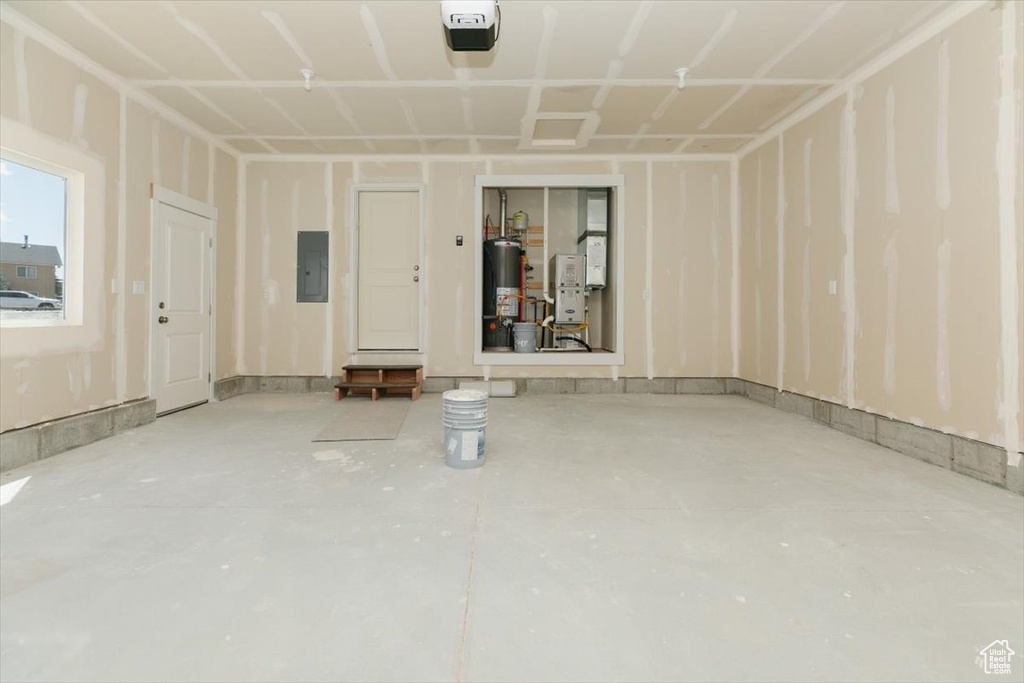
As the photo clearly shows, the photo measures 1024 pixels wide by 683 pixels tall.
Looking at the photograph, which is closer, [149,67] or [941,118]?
[941,118]

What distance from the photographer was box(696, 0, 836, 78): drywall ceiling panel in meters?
2.98

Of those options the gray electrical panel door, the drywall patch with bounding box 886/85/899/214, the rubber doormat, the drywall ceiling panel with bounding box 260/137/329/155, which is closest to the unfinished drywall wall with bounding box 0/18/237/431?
the drywall ceiling panel with bounding box 260/137/329/155

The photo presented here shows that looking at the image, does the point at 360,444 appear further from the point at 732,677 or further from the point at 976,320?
the point at 976,320

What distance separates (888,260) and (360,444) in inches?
164

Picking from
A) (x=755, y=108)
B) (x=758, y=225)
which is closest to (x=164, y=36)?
(x=755, y=108)

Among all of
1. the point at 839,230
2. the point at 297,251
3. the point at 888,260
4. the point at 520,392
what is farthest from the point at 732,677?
the point at 297,251

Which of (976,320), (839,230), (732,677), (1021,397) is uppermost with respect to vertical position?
(839,230)

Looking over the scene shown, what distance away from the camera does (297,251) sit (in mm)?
5719

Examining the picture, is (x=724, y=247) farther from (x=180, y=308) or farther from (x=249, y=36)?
(x=180, y=308)

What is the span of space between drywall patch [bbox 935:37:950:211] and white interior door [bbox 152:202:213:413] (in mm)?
6193

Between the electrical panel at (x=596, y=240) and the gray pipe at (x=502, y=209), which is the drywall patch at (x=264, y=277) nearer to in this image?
the gray pipe at (x=502, y=209)

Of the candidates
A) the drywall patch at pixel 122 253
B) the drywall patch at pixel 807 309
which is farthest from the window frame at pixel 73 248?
the drywall patch at pixel 807 309

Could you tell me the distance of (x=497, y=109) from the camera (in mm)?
4438

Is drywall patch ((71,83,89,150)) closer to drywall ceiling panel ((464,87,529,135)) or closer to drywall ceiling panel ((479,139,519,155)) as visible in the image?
drywall ceiling panel ((464,87,529,135))
